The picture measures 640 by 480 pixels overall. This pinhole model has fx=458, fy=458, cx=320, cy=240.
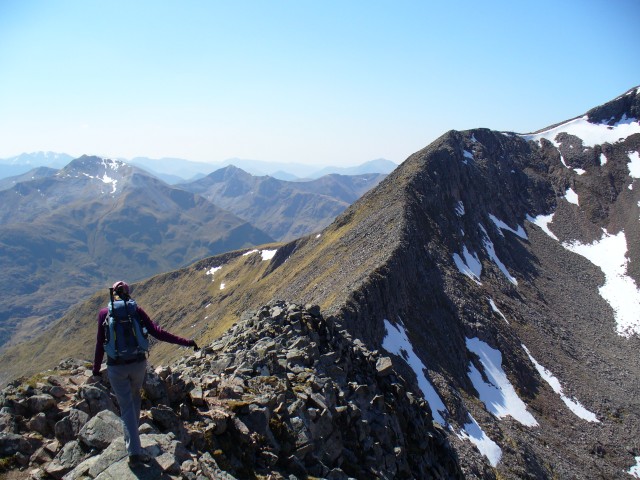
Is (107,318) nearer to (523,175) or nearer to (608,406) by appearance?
(608,406)

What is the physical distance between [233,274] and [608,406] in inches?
5252

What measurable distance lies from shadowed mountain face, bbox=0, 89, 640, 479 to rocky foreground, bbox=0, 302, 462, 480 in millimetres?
15843

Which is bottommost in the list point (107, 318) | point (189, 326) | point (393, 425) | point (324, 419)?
point (189, 326)

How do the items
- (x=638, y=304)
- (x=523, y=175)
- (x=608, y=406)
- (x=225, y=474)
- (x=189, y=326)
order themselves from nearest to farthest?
(x=225, y=474), (x=608, y=406), (x=638, y=304), (x=189, y=326), (x=523, y=175)

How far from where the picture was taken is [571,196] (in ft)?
530

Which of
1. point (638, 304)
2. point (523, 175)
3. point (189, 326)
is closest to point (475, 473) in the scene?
point (638, 304)

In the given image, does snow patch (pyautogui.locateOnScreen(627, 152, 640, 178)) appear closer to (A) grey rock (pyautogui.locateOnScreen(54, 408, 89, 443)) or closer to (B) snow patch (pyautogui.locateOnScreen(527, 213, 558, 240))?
(B) snow patch (pyautogui.locateOnScreen(527, 213, 558, 240))

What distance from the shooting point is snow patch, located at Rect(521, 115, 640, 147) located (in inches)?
7013

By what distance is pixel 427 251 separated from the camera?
78.3m

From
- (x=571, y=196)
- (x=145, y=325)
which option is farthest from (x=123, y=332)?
(x=571, y=196)

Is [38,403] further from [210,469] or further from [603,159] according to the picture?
[603,159]

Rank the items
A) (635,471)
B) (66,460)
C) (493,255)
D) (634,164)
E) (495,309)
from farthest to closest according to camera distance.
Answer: (634,164)
(493,255)
(495,309)
(635,471)
(66,460)

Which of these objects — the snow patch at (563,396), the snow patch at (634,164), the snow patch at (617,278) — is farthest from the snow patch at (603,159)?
the snow patch at (563,396)

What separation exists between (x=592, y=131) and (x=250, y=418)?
208m
